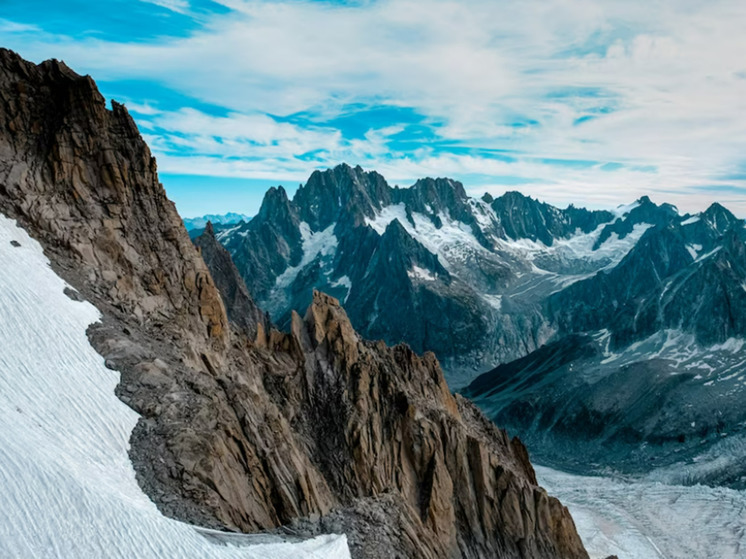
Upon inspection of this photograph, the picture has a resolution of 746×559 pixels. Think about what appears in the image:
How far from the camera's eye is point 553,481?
387ft

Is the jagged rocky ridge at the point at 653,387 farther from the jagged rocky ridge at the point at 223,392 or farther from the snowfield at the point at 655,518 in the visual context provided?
the jagged rocky ridge at the point at 223,392

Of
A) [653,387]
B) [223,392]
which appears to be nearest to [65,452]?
[223,392]

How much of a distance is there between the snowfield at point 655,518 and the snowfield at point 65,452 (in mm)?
75683

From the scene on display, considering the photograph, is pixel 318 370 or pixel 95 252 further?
pixel 318 370

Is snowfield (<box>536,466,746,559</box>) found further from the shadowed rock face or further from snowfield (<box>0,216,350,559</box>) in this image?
snowfield (<box>0,216,350,559</box>)

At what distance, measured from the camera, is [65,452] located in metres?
20.3

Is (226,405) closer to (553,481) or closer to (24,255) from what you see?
(24,255)

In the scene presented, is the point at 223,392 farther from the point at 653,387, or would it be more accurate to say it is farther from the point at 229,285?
the point at 653,387

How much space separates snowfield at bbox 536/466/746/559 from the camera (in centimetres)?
8350

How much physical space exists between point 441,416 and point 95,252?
30.2 m

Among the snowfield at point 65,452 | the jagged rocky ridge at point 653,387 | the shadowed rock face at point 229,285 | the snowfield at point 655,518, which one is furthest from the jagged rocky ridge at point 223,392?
the jagged rocky ridge at point 653,387

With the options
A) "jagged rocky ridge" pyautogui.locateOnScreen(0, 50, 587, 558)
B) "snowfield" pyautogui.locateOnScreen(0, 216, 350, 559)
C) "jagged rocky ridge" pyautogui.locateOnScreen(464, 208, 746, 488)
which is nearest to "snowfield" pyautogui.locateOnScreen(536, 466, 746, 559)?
"jagged rocky ridge" pyautogui.locateOnScreen(464, 208, 746, 488)

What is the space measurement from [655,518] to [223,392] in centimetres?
9463

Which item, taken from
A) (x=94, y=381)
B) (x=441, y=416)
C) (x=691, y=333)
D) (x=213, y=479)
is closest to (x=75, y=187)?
(x=94, y=381)
